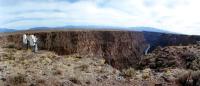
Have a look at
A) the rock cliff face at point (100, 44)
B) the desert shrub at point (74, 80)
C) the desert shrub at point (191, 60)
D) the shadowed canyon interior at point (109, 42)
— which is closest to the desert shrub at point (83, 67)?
the desert shrub at point (74, 80)

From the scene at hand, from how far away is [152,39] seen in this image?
59.0 meters

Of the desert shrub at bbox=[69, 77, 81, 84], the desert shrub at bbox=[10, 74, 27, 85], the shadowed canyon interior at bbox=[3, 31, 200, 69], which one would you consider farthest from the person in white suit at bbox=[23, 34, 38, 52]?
the shadowed canyon interior at bbox=[3, 31, 200, 69]

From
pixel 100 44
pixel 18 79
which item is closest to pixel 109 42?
pixel 100 44

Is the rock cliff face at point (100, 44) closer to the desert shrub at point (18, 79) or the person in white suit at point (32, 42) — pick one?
the person in white suit at point (32, 42)

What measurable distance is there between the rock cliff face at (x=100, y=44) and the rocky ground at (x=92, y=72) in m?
18.2

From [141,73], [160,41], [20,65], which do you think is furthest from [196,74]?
[160,41]

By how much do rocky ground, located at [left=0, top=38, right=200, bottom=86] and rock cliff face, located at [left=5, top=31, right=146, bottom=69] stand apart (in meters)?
18.2

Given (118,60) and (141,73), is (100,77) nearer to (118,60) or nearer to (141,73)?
(141,73)

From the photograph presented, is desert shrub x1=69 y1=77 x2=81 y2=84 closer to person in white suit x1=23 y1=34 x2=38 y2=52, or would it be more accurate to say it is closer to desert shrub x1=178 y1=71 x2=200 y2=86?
desert shrub x1=178 y1=71 x2=200 y2=86

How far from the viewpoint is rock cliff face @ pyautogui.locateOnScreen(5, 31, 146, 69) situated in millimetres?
43812

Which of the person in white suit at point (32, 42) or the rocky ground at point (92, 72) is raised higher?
the person in white suit at point (32, 42)

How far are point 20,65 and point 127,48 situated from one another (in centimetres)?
4125

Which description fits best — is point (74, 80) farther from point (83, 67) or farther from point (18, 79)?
point (83, 67)

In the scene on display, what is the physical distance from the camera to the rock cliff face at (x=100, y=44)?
43.8 meters
